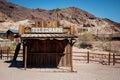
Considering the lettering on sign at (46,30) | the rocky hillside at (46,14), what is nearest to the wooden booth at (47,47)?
the lettering on sign at (46,30)

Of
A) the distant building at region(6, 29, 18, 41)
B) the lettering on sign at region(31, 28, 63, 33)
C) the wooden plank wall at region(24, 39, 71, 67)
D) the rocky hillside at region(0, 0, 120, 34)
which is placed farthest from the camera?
the rocky hillside at region(0, 0, 120, 34)

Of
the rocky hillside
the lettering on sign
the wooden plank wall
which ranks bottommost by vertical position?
the wooden plank wall

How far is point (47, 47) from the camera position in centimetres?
1666

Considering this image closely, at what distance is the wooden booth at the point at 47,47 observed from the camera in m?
16.4

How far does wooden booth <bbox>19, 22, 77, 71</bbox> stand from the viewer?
53.7 ft

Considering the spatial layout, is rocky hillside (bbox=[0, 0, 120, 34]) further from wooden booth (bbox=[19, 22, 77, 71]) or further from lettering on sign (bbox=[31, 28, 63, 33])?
lettering on sign (bbox=[31, 28, 63, 33])

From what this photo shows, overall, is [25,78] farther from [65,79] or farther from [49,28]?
[49,28]

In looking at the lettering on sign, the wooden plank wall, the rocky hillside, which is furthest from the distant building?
the rocky hillside

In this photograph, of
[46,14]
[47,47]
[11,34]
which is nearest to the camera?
[47,47]

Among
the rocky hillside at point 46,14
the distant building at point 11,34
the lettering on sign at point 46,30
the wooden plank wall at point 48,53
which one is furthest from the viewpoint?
the rocky hillside at point 46,14

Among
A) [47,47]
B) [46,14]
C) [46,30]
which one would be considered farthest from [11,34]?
[46,14]

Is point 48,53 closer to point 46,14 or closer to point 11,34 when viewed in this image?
point 11,34

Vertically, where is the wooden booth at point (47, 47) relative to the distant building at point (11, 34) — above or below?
below

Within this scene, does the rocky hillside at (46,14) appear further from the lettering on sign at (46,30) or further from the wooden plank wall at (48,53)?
the lettering on sign at (46,30)
